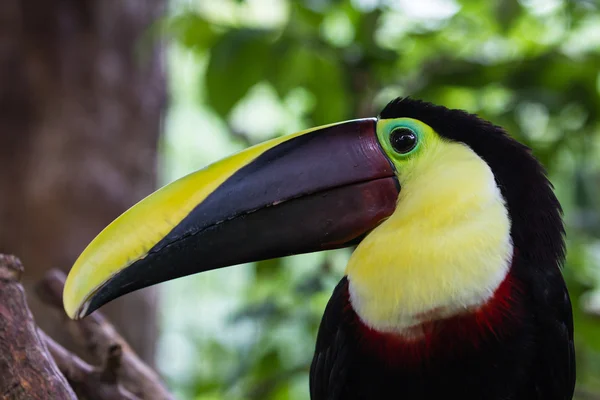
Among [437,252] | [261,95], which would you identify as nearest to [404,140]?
[437,252]

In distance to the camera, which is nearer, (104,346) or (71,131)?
(104,346)

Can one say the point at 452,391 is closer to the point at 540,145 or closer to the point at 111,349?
the point at 111,349

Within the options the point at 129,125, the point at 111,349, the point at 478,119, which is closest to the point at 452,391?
the point at 478,119

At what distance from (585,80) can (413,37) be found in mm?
582

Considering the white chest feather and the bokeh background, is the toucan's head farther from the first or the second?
the bokeh background

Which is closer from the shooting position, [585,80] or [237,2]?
[237,2]

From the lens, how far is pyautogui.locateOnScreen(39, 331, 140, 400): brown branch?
179cm

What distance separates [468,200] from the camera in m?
1.52

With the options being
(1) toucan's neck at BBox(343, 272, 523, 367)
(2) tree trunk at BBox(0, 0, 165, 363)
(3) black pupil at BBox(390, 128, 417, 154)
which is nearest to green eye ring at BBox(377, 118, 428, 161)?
(3) black pupil at BBox(390, 128, 417, 154)

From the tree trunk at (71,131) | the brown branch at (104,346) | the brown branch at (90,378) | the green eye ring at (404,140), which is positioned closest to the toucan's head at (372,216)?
the green eye ring at (404,140)

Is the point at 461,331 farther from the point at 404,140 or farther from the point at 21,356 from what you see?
the point at 21,356

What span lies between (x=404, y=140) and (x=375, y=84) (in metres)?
0.91

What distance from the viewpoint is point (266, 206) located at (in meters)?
1.62

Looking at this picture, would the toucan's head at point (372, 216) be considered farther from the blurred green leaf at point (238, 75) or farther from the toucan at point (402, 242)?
the blurred green leaf at point (238, 75)
